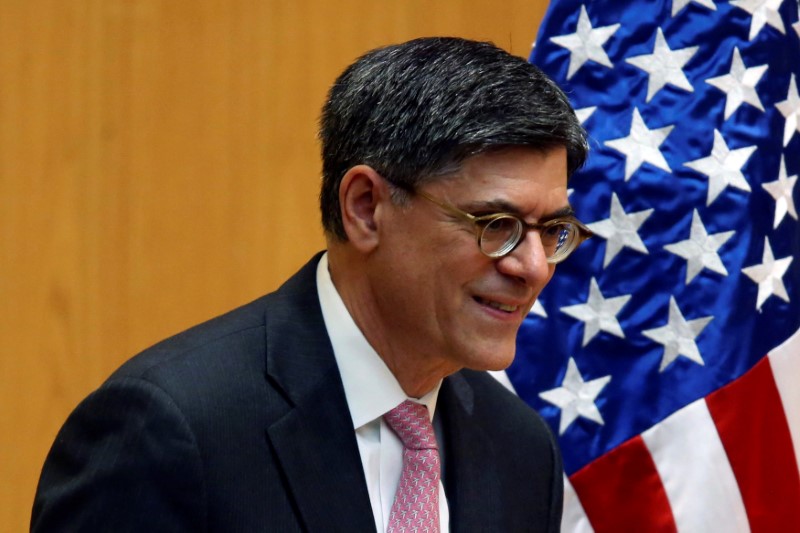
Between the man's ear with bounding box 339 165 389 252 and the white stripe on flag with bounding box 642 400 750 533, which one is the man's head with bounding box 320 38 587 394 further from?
the white stripe on flag with bounding box 642 400 750 533

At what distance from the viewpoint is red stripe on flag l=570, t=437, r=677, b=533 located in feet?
7.20

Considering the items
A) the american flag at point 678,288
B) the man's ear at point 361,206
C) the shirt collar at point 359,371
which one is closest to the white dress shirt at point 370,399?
the shirt collar at point 359,371

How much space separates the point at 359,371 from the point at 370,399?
0.13 feet

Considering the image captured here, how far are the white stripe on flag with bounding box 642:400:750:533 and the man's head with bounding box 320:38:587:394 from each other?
2.54 ft

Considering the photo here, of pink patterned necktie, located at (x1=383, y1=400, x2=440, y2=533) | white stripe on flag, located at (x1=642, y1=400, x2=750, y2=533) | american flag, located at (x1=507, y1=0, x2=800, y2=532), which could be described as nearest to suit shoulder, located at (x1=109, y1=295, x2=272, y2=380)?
pink patterned necktie, located at (x1=383, y1=400, x2=440, y2=533)

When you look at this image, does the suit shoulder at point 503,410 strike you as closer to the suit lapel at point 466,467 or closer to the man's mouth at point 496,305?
the suit lapel at point 466,467

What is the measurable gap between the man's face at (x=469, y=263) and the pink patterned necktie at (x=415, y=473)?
10 cm

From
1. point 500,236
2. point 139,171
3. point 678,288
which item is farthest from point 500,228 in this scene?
point 139,171

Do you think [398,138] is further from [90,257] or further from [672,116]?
[90,257]

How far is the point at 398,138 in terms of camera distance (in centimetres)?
149

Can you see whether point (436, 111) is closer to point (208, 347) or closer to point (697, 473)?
point (208, 347)

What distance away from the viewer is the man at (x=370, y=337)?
4.50ft

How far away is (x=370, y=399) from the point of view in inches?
61.4

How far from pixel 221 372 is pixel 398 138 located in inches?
14.9
